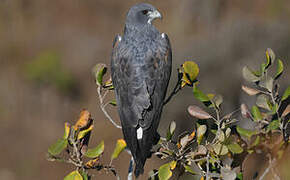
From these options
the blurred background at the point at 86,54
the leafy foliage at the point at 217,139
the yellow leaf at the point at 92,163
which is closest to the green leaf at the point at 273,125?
the leafy foliage at the point at 217,139

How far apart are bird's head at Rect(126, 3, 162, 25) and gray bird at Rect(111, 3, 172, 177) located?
0.22 meters

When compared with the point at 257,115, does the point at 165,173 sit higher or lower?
lower

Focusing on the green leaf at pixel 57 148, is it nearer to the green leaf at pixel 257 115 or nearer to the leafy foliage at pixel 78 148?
the leafy foliage at pixel 78 148

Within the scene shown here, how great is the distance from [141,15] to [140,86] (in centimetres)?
81

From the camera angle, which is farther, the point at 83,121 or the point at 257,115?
the point at 83,121

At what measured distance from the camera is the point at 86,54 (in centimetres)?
1041

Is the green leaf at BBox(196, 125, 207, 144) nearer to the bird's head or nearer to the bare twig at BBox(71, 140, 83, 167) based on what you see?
the bare twig at BBox(71, 140, 83, 167)

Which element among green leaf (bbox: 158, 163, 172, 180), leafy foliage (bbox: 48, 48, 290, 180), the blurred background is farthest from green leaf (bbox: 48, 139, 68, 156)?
the blurred background

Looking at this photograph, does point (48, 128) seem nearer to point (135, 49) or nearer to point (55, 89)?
point (55, 89)

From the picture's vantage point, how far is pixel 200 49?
7.86m

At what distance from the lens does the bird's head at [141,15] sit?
366 centimetres

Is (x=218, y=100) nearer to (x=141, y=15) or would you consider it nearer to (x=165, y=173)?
(x=165, y=173)

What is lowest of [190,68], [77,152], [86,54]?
[86,54]

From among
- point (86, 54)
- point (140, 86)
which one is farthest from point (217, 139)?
point (86, 54)
